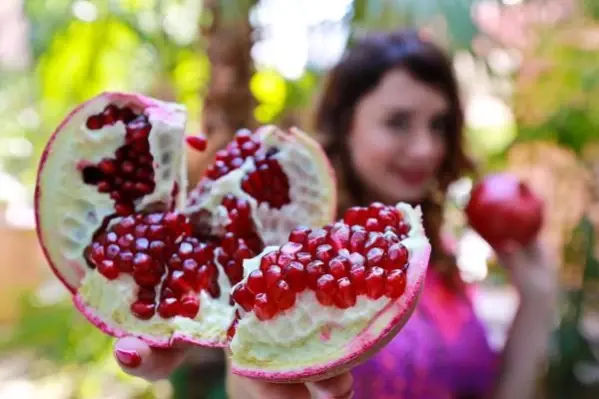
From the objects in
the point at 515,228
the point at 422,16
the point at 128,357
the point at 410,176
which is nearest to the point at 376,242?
the point at 128,357

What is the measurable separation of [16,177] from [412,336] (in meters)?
2.45

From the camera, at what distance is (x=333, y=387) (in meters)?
0.47

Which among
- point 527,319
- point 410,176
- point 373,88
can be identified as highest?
point 373,88

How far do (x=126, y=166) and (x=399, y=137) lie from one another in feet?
1.47

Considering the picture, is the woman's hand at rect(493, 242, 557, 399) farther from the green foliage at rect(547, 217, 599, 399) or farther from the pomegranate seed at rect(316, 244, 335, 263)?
the pomegranate seed at rect(316, 244, 335, 263)

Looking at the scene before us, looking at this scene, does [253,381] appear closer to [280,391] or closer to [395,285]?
[280,391]

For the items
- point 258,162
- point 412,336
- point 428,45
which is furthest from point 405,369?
point 428,45

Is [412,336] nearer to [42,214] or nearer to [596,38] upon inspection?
[42,214]

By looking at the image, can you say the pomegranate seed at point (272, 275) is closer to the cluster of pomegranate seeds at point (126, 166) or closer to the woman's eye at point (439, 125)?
the cluster of pomegranate seeds at point (126, 166)

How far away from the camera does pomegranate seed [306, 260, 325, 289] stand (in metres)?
0.47

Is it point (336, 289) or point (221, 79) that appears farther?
point (221, 79)

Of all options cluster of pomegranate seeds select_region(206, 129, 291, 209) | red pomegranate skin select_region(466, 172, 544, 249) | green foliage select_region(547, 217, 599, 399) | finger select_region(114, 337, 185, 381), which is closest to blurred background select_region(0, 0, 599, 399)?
green foliage select_region(547, 217, 599, 399)

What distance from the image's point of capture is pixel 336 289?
0.47m

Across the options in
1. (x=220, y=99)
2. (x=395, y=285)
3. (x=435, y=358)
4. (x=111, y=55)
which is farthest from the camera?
(x=111, y=55)
